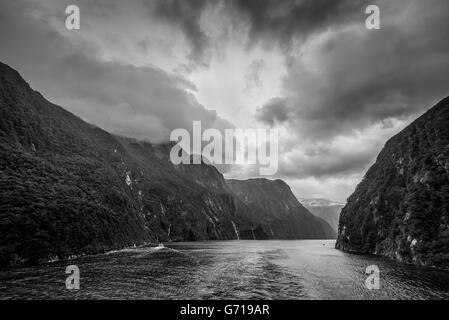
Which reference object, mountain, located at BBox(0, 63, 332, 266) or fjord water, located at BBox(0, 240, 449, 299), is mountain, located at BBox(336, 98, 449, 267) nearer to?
fjord water, located at BBox(0, 240, 449, 299)

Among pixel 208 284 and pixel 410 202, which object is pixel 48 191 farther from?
pixel 410 202

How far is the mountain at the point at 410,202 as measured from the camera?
74875 millimetres

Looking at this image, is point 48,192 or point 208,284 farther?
point 48,192

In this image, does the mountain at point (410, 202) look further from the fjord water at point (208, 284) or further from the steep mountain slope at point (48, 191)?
the steep mountain slope at point (48, 191)

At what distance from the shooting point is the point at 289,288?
4403cm

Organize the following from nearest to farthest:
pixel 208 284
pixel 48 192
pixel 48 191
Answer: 1. pixel 208 284
2. pixel 48 192
3. pixel 48 191

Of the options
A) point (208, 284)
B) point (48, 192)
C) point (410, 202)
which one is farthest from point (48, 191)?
point (410, 202)

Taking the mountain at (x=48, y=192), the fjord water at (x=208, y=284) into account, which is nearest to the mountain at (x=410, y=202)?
the fjord water at (x=208, y=284)

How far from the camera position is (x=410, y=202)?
287 feet

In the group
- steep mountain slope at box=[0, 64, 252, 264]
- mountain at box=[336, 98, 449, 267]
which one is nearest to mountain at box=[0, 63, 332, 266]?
steep mountain slope at box=[0, 64, 252, 264]
